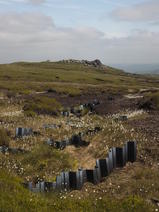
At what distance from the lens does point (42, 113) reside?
34500 mm

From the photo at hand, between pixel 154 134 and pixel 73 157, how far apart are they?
5639 millimetres

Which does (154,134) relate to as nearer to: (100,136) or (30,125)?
(100,136)

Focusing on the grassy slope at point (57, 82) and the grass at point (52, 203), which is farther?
the grassy slope at point (57, 82)

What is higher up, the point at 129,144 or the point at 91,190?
the point at 129,144

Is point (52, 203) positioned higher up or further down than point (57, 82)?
further down

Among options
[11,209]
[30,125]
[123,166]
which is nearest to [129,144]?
[123,166]

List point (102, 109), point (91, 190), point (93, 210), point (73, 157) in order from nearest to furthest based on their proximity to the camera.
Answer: point (93, 210) < point (91, 190) < point (73, 157) < point (102, 109)

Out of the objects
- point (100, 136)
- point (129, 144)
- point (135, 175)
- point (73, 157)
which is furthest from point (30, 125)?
point (135, 175)

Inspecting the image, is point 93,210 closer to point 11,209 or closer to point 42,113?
point 11,209

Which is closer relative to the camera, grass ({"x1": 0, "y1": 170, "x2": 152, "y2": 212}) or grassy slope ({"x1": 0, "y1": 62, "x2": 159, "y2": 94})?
grass ({"x1": 0, "y1": 170, "x2": 152, "y2": 212})

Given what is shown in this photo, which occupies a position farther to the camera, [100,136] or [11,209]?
[100,136]

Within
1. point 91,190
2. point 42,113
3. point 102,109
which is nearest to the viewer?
point 91,190

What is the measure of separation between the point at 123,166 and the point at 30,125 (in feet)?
41.1

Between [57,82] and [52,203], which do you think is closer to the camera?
[52,203]
